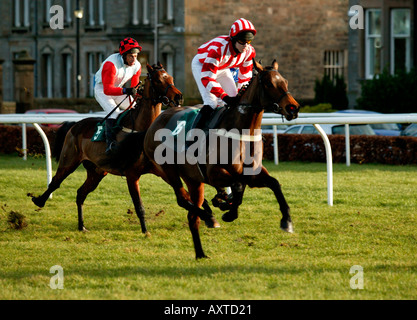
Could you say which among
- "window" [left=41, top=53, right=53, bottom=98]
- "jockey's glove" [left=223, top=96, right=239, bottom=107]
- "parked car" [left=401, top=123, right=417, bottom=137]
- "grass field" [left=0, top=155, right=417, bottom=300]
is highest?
"window" [left=41, top=53, right=53, bottom=98]

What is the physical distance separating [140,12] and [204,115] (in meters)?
30.2

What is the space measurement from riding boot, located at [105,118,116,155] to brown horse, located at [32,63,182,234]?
0.22 feet

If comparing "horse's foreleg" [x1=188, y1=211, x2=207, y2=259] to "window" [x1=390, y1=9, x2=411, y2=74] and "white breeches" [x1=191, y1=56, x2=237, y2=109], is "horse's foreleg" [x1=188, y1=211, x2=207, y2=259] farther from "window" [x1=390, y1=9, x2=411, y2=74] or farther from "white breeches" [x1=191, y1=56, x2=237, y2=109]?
"window" [x1=390, y1=9, x2=411, y2=74]

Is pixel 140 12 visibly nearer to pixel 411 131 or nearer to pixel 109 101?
pixel 411 131

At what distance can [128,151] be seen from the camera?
8.12 meters

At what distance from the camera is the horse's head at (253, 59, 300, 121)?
6.42 meters

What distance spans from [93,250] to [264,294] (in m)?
2.27

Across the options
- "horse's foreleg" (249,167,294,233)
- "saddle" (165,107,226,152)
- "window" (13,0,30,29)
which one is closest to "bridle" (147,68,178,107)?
"saddle" (165,107,226,152)

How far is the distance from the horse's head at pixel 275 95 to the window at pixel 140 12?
30.1 m

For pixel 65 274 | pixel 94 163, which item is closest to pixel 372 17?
pixel 94 163

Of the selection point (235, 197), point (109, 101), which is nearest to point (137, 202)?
point (109, 101)

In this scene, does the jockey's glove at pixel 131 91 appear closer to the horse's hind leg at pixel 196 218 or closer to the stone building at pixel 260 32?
the horse's hind leg at pixel 196 218

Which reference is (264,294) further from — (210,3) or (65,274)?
(210,3)

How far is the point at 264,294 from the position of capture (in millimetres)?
5527
